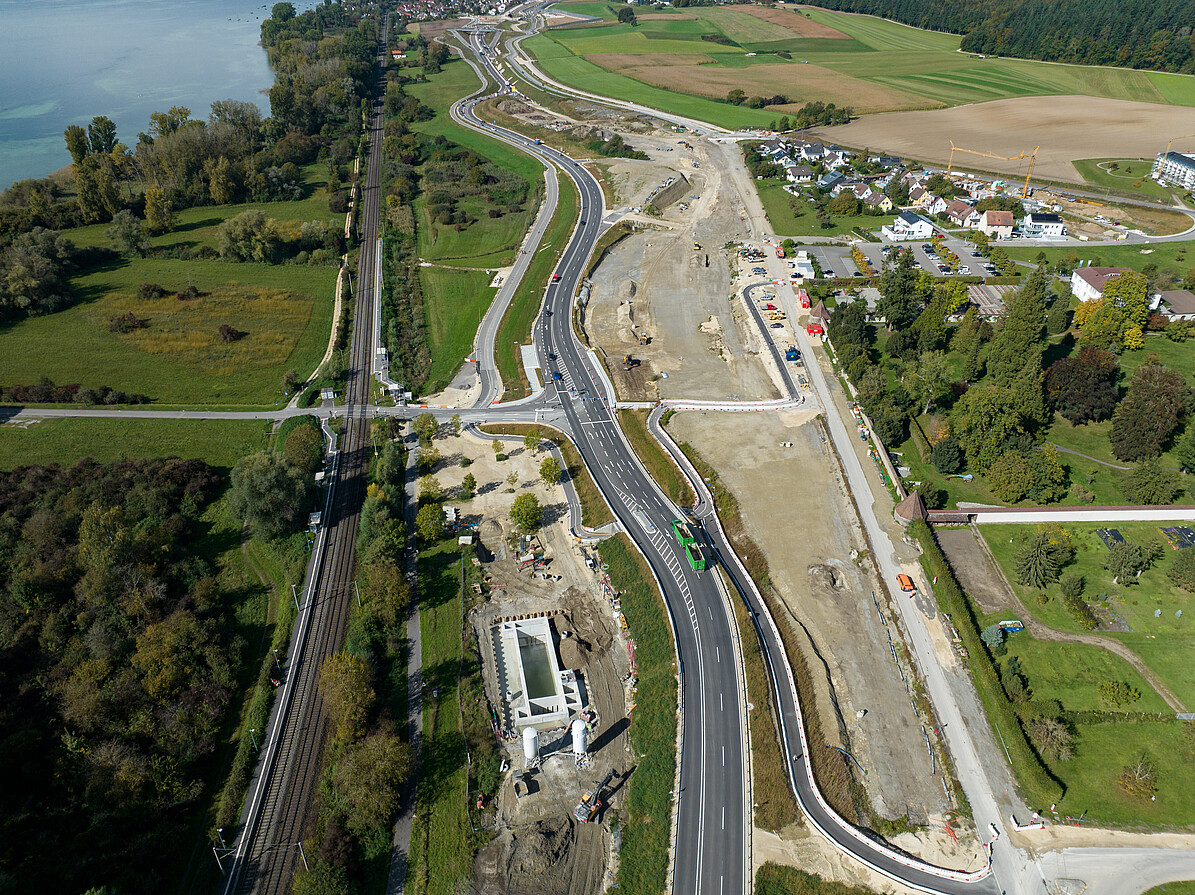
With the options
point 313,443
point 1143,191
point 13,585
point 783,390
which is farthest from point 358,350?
point 1143,191

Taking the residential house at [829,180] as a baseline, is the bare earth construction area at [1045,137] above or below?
above

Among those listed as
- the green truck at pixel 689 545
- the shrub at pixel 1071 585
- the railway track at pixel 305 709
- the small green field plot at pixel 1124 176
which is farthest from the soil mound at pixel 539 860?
the small green field plot at pixel 1124 176

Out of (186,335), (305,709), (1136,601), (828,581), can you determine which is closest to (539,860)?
(305,709)

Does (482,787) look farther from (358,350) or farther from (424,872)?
(358,350)

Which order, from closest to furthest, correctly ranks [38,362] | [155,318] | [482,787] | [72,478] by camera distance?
[482,787]
[72,478]
[38,362]
[155,318]

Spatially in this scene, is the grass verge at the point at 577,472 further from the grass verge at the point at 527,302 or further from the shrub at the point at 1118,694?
the shrub at the point at 1118,694

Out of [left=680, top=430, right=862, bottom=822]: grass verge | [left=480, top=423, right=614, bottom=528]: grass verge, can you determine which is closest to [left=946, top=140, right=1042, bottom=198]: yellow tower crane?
[left=680, top=430, right=862, bottom=822]: grass verge

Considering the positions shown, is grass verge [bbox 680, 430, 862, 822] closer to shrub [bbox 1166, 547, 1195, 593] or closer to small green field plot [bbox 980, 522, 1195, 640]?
small green field plot [bbox 980, 522, 1195, 640]
